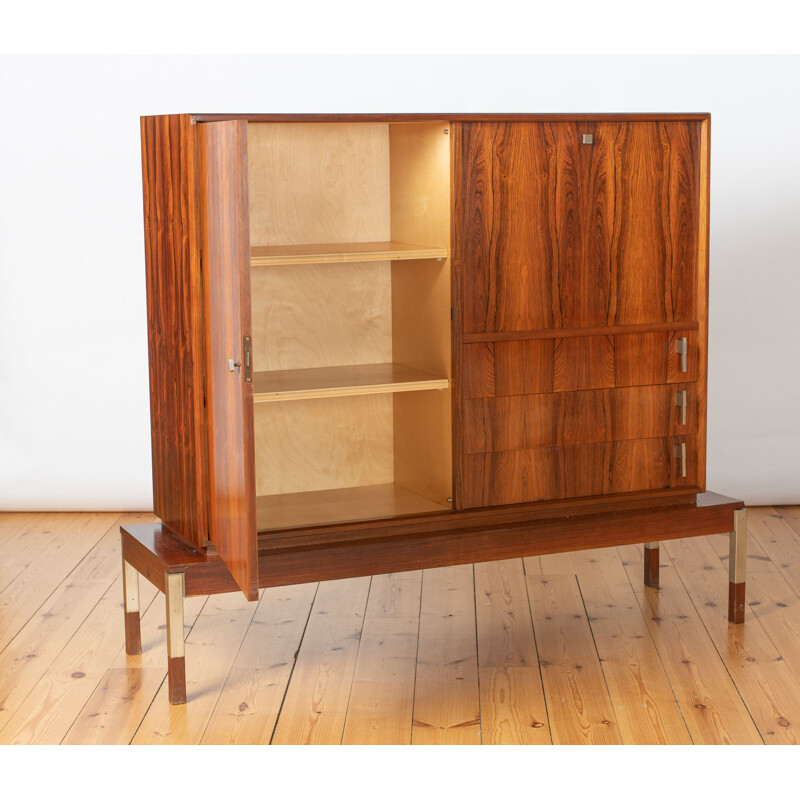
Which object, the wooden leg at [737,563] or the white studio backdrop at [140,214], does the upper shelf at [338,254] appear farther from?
the white studio backdrop at [140,214]

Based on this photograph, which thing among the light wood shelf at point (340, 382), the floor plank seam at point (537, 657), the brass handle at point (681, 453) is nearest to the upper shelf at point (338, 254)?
the light wood shelf at point (340, 382)

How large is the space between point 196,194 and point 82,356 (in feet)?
8.00

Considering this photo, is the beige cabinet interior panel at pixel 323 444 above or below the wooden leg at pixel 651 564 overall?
above

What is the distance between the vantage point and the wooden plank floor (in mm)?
3293

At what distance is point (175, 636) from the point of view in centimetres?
337

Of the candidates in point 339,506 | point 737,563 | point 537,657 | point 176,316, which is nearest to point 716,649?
point 737,563

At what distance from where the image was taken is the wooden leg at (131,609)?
3770mm

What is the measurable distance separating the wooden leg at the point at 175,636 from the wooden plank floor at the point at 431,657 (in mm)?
62

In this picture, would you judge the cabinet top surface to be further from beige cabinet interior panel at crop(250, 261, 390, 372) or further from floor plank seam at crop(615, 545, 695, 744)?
floor plank seam at crop(615, 545, 695, 744)

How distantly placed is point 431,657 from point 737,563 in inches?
43.6

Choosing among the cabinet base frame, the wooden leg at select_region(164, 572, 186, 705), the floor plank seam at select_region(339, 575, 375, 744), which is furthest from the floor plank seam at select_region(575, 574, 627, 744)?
the wooden leg at select_region(164, 572, 186, 705)

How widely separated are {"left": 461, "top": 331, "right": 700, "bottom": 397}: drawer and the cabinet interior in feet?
0.48

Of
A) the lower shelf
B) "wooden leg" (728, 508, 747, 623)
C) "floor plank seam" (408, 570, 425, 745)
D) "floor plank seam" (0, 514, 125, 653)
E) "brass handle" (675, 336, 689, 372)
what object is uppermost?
"brass handle" (675, 336, 689, 372)

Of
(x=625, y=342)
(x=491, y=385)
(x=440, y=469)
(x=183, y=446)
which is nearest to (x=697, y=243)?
(x=625, y=342)
